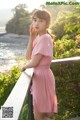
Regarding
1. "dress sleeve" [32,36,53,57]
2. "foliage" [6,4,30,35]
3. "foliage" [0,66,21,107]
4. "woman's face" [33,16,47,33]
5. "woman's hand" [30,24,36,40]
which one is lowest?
"foliage" [6,4,30,35]

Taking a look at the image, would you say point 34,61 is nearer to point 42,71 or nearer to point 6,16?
point 42,71

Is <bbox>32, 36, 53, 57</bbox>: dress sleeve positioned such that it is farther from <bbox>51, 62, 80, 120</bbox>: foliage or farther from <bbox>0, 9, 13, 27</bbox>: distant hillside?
<bbox>0, 9, 13, 27</bbox>: distant hillside

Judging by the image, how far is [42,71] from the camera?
265 cm

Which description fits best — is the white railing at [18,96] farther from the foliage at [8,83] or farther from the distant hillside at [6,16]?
the distant hillside at [6,16]

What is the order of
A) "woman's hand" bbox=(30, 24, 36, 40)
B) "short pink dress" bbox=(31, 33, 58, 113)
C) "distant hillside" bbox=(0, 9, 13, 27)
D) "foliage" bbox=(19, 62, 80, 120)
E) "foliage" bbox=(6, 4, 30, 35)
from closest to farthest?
1. "short pink dress" bbox=(31, 33, 58, 113)
2. "woman's hand" bbox=(30, 24, 36, 40)
3. "foliage" bbox=(19, 62, 80, 120)
4. "foliage" bbox=(6, 4, 30, 35)
5. "distant hillside" bbox=(0, 9, 13, 27)

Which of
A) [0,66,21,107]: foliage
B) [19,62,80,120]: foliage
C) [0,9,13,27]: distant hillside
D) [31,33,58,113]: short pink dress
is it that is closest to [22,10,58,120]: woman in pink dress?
[31,33,58,113]: short pink dress

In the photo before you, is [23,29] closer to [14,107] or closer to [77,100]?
[77,100]

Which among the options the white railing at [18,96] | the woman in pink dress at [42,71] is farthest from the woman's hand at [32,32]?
the white railing at [18,96]

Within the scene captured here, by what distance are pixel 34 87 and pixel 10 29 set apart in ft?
131

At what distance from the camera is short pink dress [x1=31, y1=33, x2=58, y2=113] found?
2635 millimetres

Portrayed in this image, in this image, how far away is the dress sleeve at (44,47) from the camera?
2648 millimetres

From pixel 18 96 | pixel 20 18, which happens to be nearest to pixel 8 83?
pixel 18 96

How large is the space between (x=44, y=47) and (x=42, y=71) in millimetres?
176

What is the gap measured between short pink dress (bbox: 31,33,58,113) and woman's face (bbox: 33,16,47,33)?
0.18 ft
